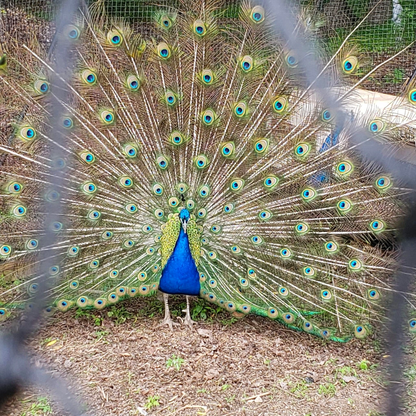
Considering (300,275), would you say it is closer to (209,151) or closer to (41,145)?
(209,151)

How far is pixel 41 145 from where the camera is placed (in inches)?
105

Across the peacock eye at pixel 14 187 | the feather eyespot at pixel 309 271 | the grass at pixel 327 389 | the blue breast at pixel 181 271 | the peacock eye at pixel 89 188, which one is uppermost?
the peacock eye at pixel 14 187

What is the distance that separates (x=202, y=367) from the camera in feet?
9.31

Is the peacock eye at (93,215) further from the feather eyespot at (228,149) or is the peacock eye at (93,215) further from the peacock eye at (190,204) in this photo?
the feather eyespot at (228,149)

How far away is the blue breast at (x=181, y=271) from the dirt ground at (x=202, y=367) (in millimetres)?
394

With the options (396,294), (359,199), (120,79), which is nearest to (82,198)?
(120,79)

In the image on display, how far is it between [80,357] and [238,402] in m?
1.06

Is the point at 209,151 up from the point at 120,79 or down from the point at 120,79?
down

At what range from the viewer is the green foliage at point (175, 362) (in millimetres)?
2842

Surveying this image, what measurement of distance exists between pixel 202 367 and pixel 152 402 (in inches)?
16.9

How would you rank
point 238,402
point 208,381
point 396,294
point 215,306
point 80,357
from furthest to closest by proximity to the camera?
point 215,306 < point 80,357 < point 208,381 < point 238,402 < point 396,294

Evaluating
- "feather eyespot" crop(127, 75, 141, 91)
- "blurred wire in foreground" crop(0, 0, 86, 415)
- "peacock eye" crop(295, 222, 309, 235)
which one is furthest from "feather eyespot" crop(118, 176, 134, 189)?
"blurred wire in foreground" crop(0, 0, 86, 415)

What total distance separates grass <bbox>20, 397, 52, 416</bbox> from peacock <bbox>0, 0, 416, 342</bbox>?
1.70ft

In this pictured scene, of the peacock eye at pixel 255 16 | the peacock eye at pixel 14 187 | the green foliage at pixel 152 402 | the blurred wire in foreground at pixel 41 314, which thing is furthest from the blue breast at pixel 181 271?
the blurred wire in foreground at pixel 41 314
